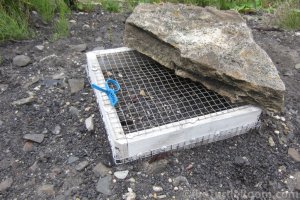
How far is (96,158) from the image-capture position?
249 cm

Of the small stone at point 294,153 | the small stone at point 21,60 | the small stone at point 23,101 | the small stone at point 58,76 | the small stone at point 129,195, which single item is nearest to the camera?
the small stone at point 129,195

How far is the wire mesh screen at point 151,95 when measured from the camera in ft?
8.27

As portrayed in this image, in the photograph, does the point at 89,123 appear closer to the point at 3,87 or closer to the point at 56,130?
the point at 56,130

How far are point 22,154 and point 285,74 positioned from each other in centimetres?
268

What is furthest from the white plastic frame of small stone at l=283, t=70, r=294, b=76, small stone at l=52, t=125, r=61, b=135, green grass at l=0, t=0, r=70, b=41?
green grass at l=0, t=0, r=70, b=41

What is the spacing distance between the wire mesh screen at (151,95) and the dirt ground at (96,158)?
285mm

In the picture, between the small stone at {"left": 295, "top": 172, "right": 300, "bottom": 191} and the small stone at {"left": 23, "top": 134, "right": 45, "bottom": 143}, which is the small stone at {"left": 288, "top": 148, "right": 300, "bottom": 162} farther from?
the small stone at {"left": 23, "top": 134, "right": 45, "bottom": 143}

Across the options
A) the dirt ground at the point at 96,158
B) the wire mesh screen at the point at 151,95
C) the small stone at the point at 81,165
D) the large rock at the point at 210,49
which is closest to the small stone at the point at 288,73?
the dirt ground at the point at 96,158

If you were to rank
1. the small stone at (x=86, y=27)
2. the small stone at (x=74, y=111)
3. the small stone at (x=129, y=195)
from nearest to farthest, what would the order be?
1. the small stone at (x=129, y=195)
2. the small stone at (x=74, y=111)
3. the small stone at (x=86, y=27)

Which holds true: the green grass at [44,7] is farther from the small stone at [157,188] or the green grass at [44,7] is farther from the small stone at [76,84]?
the small stone at [157,188]

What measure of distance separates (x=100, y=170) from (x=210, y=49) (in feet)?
4.24

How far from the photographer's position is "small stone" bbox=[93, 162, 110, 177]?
2.38m

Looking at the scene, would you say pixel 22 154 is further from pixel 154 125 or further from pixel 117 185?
pixel 154 125

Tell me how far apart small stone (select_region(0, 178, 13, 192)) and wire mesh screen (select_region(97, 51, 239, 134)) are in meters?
0.91
